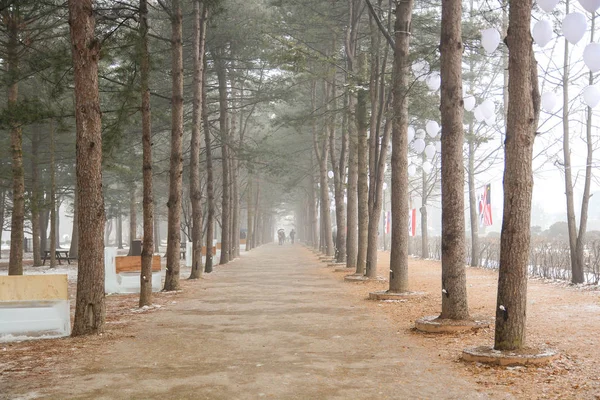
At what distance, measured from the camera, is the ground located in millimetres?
6168

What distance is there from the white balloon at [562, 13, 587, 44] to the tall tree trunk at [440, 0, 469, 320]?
1.65 m

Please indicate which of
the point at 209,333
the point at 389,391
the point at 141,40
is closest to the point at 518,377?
the point at 389,391

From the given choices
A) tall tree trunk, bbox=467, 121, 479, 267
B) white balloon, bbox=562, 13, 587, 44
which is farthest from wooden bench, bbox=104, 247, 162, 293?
tall tree trunk, bbox=467, 121, 479, 267

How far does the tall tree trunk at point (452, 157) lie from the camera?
33.0 feet

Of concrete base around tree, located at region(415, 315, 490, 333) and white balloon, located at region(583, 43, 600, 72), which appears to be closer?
concrete base around tree, located at region(415, 315, 490, 333)

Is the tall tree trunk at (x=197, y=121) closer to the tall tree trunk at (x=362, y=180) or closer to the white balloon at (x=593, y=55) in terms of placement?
the tall tree trunk at (x=362, y=180)

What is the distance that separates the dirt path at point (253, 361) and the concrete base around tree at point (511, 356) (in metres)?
0.32

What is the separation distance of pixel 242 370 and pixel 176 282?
10.1m

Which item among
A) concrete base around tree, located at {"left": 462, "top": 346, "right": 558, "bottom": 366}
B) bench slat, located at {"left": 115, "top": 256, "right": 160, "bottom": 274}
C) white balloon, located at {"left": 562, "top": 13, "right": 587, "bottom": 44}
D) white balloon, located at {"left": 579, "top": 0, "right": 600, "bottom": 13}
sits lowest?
concrete base around tree, located at {"left": 462, "top": 346, "right": 558, "bottom": 366}

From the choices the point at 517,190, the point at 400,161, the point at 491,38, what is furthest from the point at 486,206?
Answer: the point at 517,190

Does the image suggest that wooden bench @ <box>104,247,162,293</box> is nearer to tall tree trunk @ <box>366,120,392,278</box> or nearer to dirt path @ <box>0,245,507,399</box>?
dirt path @ <box>0,245,507,399</box>

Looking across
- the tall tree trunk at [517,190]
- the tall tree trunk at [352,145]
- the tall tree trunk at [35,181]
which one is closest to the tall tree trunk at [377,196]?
the tall tree trunk at [352,145]

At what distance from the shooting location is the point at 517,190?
299 inches

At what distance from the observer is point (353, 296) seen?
14930 mm
